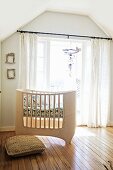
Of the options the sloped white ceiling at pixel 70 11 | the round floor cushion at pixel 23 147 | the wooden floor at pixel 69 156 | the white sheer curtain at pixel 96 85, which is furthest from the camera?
the white sheer curtain at pixel 96 85

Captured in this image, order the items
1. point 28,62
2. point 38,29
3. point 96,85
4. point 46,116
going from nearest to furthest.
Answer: point 46,116, point 28,62, point 38,29, point 96,85

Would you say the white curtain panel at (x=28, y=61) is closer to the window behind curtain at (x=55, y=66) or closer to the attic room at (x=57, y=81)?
the attic room at (x=57, y=81)

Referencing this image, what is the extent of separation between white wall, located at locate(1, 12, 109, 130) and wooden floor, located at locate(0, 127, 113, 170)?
0.53m

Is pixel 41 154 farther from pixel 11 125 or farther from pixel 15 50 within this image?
pixel 15 50

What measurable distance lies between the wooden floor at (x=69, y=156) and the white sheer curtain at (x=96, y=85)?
31.7 inches

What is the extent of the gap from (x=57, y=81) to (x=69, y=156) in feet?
7.01

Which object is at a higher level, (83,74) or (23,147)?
(83,74)

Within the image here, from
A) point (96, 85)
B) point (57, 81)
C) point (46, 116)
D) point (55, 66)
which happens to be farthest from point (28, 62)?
point (96, 85)

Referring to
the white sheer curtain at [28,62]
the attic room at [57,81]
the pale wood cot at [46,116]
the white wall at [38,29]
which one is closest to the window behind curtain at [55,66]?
the attic room at [57,81]

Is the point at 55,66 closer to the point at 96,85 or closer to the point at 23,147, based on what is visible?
the point at 96,85

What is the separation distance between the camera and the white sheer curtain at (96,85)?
4586 mm

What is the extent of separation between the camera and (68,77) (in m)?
4.71

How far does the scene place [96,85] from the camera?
458 centimetres

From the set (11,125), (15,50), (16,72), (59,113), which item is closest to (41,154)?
(59,113)
